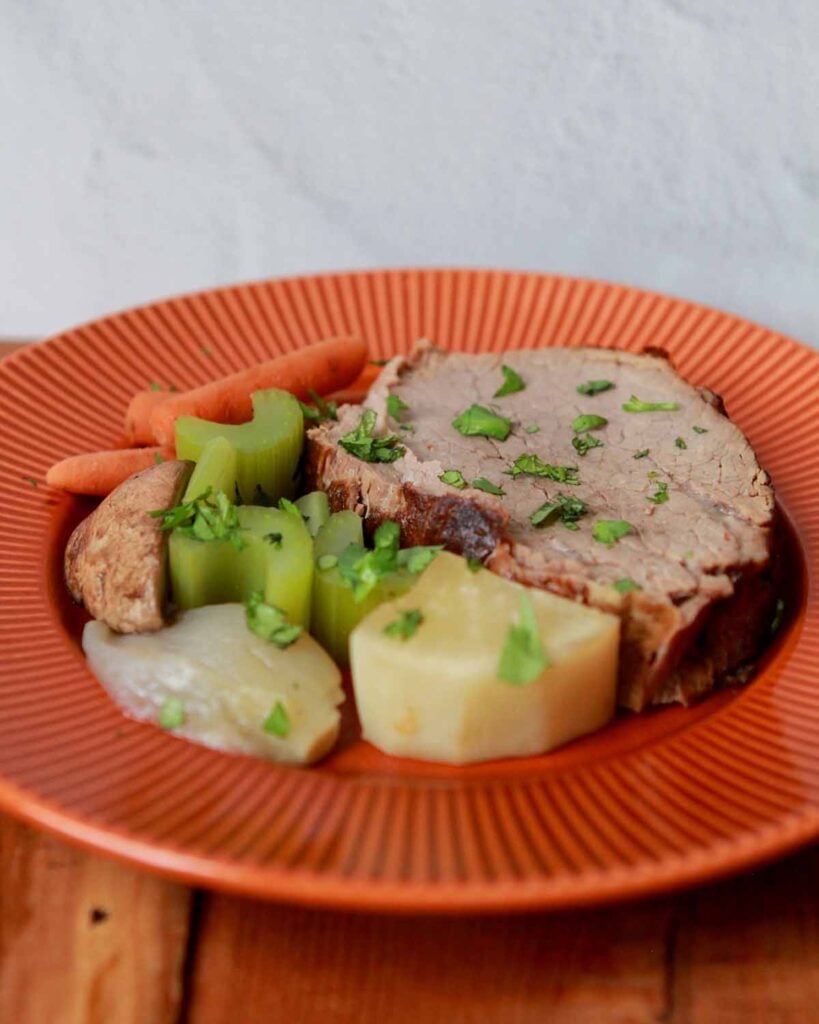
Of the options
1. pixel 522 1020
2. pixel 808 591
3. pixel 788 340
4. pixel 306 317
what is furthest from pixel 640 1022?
pixel 306 317

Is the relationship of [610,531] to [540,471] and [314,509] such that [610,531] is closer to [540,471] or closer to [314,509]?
[540,471]

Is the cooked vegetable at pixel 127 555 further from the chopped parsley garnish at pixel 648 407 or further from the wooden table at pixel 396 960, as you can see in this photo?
the chopped parsley garnish at pixel 648 407

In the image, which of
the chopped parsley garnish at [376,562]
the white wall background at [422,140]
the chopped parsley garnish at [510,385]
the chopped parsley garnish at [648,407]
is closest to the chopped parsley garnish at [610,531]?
the chopped parsley garnish at [376,562]

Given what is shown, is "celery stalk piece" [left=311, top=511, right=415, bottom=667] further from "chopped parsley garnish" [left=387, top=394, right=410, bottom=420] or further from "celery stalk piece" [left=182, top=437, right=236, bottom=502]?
"chopped parsley garnish" [left=387, top=394, right=410, bottom=420]

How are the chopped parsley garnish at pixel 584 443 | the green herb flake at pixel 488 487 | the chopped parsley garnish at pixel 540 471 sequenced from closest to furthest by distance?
1. the green herb flake at pixel 488 487
2. the chopped parsley garnish at pixel 540 471
3. the chopped parsley garnish at pixel 584 443

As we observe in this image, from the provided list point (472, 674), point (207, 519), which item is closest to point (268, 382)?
point (207, 519)

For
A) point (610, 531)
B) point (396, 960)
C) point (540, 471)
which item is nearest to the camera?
point (396, 960)
